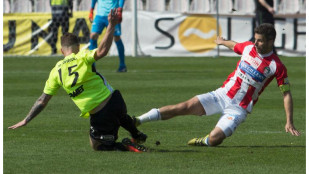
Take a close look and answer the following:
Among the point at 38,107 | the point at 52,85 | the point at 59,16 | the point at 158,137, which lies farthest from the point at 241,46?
the point at 59,16

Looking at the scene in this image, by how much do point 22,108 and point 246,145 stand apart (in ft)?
14.1

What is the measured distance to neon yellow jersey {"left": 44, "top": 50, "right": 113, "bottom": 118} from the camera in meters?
8.20

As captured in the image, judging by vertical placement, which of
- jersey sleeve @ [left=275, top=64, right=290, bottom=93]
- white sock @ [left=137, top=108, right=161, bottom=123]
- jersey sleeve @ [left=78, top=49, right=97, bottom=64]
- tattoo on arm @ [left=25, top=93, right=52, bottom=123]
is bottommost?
white sock @ [left=137, top=108, right=161, bottom=123]

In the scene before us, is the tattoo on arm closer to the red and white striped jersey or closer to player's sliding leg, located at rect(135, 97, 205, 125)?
player's sliding leg, located at rect(135, 97, 205, 125)

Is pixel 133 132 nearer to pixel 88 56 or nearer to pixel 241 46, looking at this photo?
pixel 88 56

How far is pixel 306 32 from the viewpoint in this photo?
2259 centimetres

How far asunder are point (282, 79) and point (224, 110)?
2.34ft

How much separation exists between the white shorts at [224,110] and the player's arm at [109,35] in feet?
4.58

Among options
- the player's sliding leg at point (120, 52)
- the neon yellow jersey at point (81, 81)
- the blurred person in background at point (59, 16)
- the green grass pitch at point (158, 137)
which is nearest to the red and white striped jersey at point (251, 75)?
the green grass pitch at point (158, 137)

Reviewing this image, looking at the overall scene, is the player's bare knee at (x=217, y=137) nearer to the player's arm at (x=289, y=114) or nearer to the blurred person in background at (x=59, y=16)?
the player's arm at (x=289, y=114)

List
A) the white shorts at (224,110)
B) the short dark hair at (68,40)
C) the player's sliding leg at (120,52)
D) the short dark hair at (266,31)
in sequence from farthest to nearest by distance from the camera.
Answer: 1. the player's sliding leg at (120,52)
2. the white shorts at (224,110)
3. the short dark hair at (266,31)
4. the short dark hair at (68,40)

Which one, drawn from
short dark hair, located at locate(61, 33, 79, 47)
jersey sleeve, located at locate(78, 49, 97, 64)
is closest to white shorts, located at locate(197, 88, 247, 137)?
jersey sleeve, located at locate(78, 49, 97, 64)

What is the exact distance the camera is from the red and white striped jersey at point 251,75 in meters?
8.62

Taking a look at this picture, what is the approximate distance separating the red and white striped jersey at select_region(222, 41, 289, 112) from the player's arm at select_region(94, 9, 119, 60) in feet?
5.02
